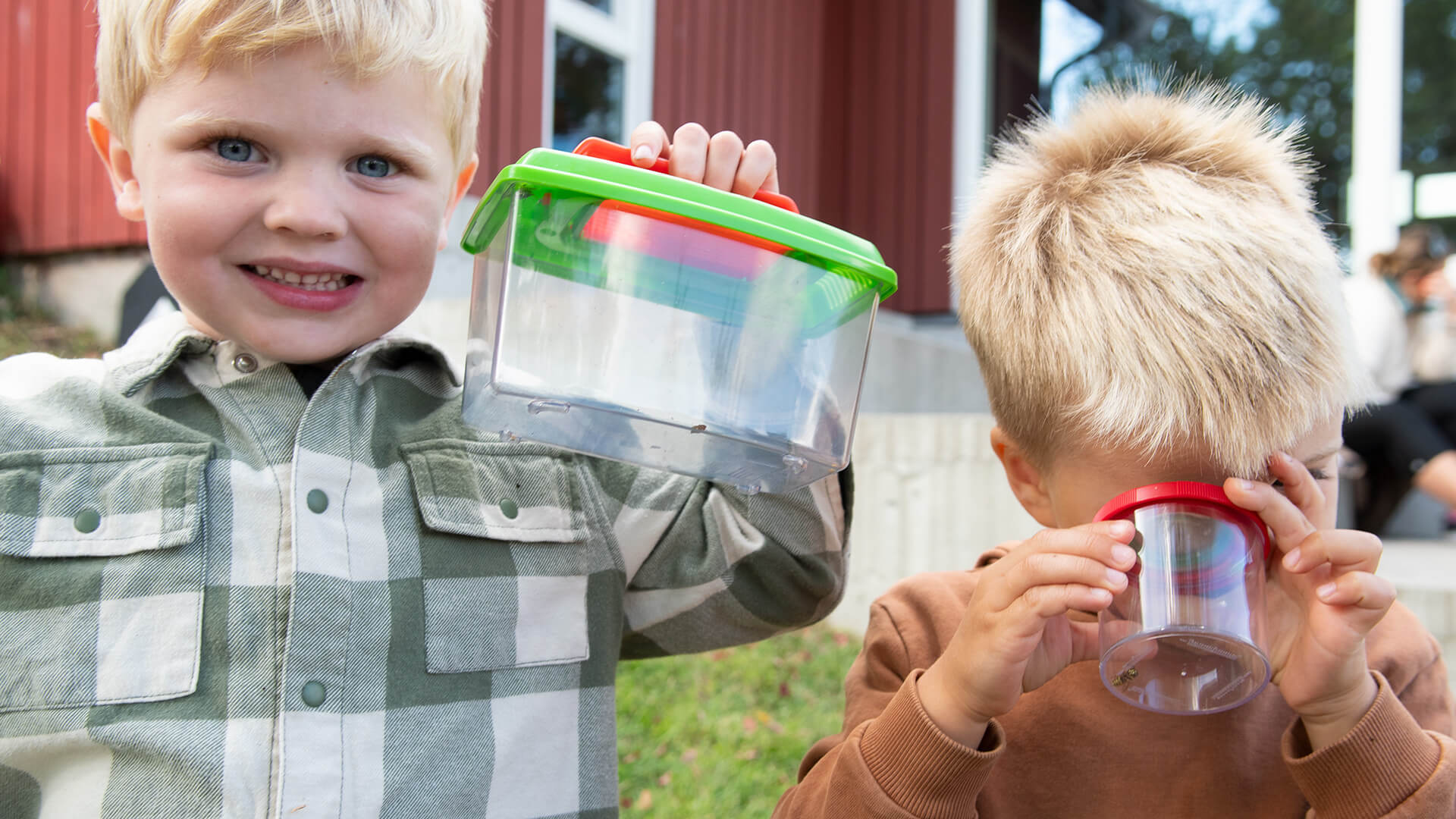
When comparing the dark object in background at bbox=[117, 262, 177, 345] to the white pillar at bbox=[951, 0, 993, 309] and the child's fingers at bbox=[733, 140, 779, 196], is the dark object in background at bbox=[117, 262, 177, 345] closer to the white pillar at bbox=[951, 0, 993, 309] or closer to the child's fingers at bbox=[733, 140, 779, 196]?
the child's fingers at bbox=[733, 140, 779, 196]

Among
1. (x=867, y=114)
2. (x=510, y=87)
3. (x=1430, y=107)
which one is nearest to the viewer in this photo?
(x=510, y=87)

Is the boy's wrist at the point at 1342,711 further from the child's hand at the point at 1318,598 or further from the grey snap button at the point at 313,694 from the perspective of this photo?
the grey snap button at the point at 313,694

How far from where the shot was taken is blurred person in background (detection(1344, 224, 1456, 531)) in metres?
4.44

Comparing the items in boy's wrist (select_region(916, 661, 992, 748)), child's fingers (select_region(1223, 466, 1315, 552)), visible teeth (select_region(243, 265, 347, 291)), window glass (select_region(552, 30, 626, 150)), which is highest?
window glass (select_region(552, 30, 626, 150))

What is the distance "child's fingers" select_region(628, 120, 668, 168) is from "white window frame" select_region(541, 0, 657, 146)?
4331mm

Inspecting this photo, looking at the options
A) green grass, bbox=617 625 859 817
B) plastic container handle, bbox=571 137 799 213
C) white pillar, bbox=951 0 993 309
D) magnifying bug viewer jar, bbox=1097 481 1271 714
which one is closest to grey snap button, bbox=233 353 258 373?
plastic container handle, bbox=571 137 799 213

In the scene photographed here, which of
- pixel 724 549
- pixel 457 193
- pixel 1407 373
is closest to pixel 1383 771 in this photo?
pixel 724 549

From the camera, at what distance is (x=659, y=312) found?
114cm

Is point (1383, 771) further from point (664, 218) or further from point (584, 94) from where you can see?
point (584, 94)

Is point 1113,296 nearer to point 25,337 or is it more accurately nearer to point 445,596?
point 445,596

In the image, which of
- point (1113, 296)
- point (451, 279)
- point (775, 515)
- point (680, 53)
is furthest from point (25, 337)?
point (1113, 296)

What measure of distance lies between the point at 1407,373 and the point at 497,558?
469 centimetres

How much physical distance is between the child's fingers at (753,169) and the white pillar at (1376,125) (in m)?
6.49

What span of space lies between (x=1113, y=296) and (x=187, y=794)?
3.71 ft
